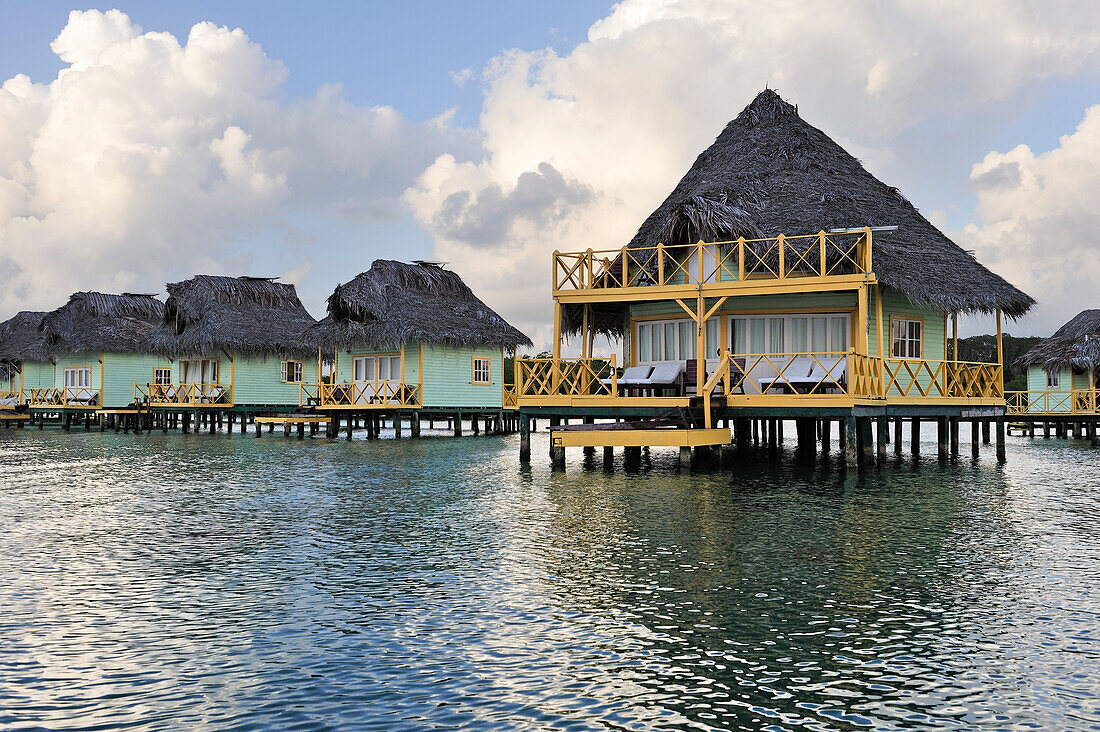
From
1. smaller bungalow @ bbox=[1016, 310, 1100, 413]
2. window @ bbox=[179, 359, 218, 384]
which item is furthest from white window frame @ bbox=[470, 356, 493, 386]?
smaller bungalow @ bbox=[1016, 310, 1100, 413]

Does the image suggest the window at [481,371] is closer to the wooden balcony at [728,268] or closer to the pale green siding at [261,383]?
the pale green siding at [261,383]

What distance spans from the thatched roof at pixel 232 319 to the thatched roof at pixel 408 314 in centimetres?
456

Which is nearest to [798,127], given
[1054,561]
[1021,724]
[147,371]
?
[1054,561]

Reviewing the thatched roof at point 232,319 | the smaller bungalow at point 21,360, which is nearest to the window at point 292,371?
the thatched roof at point 232,319

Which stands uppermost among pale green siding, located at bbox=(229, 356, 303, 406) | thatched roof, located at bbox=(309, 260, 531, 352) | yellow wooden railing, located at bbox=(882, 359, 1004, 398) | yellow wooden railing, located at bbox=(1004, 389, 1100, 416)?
thatched roof, located at bbox=(309, 260, 531, 352)

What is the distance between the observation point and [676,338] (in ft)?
77.1

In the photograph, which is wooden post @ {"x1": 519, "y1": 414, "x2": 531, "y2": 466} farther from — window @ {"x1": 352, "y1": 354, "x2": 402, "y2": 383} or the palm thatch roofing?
window @ {"x1": 352, "y1": 354, "x2": 402, "y2": 383}

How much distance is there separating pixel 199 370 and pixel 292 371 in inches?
170

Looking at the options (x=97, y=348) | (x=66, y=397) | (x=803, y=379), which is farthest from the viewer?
(x=66, y=397)

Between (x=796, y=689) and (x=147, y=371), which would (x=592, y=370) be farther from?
(x=147, y=371)

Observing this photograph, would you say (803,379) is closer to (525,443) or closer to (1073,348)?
(525,443)

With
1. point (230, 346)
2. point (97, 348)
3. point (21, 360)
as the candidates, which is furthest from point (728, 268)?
point (21, 360)

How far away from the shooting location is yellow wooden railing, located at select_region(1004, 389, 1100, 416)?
40031mm

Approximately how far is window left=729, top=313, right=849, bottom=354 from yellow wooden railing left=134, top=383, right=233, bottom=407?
26.6 meters
